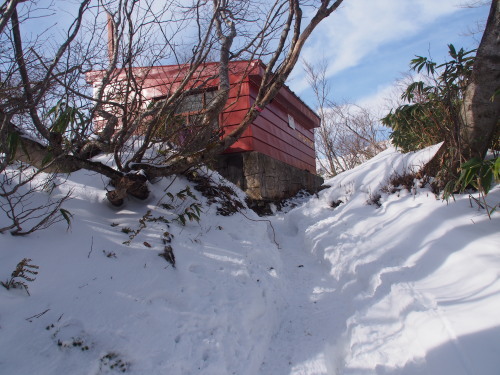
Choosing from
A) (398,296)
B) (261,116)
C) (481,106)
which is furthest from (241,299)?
(261,116)

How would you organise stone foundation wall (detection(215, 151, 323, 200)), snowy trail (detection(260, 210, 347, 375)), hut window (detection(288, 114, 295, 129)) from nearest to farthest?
snowy trail (detection(260, 210, 347, 375)) < stone foundation wall (detection(215, 151, 323, 200)) < hut window (detection(288, 114, 295, 129))

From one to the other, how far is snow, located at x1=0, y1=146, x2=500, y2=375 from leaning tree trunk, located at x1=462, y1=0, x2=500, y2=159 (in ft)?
1.90

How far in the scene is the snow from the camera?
64.0 inches

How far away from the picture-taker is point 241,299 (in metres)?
2.49

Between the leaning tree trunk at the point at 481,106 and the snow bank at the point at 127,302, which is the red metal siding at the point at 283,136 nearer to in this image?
the leaning tree trunk at the point at 481,106

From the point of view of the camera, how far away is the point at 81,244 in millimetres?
2342

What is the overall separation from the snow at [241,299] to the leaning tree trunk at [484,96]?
579mm

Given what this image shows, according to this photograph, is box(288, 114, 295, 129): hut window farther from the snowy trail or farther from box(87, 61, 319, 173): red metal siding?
the snowy trail

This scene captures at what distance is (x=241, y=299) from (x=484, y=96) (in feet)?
10.8

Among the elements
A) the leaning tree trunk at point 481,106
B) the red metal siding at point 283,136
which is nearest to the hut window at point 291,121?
the red metal siding at point 283,136

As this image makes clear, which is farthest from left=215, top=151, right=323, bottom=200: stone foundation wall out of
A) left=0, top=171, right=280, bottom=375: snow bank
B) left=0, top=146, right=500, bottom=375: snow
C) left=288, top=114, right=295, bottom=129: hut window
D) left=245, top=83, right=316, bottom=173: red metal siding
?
left=0, top=171, right=280, bottom=375: snow bank

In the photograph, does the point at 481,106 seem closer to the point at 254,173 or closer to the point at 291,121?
the point at 254,173

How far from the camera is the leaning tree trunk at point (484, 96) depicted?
3.08 m

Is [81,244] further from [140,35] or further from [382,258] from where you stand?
[382,258]
